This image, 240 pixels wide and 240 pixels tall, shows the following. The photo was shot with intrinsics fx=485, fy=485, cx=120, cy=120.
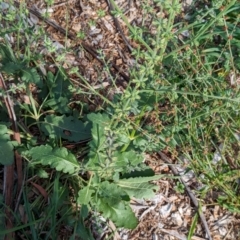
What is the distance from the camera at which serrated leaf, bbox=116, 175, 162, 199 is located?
7.00 feet

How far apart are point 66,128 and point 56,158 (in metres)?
0.25

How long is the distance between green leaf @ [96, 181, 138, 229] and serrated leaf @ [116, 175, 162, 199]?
84 mm

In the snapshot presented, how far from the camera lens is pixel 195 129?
7.42ft

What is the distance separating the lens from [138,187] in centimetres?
215

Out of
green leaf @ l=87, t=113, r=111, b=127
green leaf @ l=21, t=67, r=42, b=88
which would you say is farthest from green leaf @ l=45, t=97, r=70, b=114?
green leaf @ l=87, t=113, r=111, b=127

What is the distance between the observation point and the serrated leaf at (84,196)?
6.56 ft

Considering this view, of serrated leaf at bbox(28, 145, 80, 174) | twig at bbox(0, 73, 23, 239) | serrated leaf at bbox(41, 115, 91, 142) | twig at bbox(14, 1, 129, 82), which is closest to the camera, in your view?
serrated leaf at bbox(28, 145, 80, 174)

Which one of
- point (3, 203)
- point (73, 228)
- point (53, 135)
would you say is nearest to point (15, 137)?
point (53, 135)

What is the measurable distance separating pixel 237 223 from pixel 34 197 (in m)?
0.97

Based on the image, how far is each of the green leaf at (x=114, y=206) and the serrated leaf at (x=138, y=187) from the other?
84mm

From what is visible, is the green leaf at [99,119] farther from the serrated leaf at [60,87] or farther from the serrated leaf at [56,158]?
the serrated leaf at [60,87]

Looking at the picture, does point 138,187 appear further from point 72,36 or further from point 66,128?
point 72,36

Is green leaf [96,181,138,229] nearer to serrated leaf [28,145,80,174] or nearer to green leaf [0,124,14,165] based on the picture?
serrated leaf [28,145,80,174]

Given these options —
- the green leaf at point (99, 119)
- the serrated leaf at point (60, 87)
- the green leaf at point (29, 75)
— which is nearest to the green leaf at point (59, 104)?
the serrated leaf at point (60, 87)
